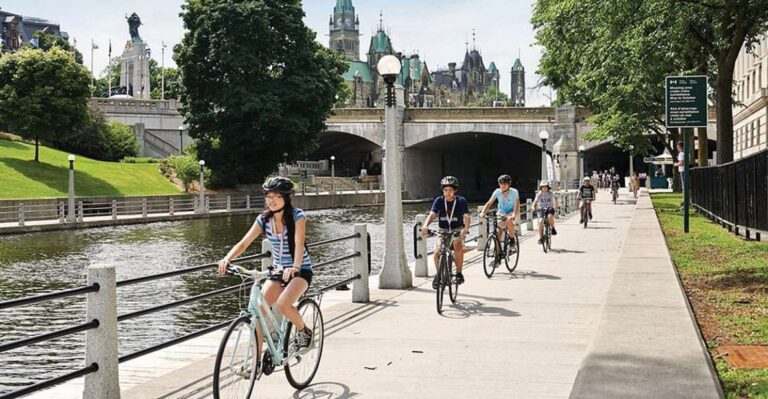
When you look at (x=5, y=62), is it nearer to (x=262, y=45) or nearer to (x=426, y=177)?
(x=262, y=45)

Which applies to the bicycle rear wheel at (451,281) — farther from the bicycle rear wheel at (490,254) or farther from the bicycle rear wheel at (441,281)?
the bicycle rear wheel at (490,254)

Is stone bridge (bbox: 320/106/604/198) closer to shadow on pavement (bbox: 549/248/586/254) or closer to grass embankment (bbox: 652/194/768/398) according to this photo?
shadow on pavement (bbox: 549/248/586/254)

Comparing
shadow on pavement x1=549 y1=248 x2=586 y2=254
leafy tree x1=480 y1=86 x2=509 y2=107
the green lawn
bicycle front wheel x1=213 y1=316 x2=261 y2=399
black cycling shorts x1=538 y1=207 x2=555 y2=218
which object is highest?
leafy tree x1=480 y1=86 x2=509 y2=107

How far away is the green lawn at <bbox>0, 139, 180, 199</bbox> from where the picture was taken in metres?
45.6

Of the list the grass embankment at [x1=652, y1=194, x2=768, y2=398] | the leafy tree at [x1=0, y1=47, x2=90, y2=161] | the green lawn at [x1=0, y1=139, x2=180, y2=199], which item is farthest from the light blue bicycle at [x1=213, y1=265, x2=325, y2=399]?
the leafy tree at [x1=0, y1=47, x2=90, y2=161]

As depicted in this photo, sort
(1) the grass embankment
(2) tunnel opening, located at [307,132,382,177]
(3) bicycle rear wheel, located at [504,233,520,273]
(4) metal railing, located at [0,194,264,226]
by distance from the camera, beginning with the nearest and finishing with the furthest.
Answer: (1) the grass embankment < (3) bicycle rear wheel, located at [504,233,520,273] < (4) metal railing, located at [0,194,264,226] < (2) tunnel opening, located at [307,132,382,177]

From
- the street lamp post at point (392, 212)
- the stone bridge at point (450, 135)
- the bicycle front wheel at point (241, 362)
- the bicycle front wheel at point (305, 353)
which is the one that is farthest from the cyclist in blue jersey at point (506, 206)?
the stone bridge at point (450, 135)

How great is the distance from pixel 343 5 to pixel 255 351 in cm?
18742

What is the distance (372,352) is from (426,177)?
7753 cm

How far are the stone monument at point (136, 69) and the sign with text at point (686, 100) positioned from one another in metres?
77.6

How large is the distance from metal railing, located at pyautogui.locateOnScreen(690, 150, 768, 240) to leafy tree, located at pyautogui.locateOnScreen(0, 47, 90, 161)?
126 ft

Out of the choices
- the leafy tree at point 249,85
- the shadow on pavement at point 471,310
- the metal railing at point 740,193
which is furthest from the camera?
the leafy tree at point 249,85

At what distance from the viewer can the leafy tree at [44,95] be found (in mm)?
51531

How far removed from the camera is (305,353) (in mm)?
7109
